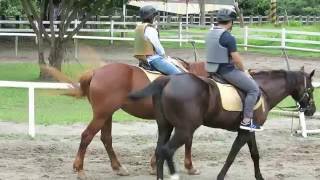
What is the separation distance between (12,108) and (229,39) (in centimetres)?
871

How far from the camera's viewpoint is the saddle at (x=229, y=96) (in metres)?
7.89

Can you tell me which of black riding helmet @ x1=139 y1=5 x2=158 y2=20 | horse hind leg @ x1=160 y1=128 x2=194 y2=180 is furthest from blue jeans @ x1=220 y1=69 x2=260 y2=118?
black riding helmet @ x1=139 y1=5 x2=158 y2=20

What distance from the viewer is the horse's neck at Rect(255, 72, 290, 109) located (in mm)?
8508

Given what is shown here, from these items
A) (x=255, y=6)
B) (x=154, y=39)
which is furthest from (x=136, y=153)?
(x=255, y=6)

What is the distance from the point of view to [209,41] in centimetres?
795

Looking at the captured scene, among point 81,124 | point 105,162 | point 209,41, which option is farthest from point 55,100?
point 209,41

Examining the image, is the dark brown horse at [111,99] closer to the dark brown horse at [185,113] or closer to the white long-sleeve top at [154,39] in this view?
the white long-sleeve top at [154,39]

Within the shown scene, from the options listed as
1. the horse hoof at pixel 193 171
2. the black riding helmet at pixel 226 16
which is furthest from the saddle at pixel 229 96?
the horse hoof at pixel 193 171

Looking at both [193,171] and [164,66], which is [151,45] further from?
[193,171]

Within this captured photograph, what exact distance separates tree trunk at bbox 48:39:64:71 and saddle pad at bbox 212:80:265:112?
13699 millimetres

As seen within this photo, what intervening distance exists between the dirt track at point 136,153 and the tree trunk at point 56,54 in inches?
334

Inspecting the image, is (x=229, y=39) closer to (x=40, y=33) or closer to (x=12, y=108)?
(x=12, y=108)

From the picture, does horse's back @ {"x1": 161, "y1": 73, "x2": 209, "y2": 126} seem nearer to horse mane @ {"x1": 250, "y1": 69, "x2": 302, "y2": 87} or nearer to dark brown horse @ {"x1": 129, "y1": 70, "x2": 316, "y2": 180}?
dark brown horse @ {"x1": 129, "y1": 70, "x2": 316, "y2": 180}

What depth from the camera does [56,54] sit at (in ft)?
69.5
